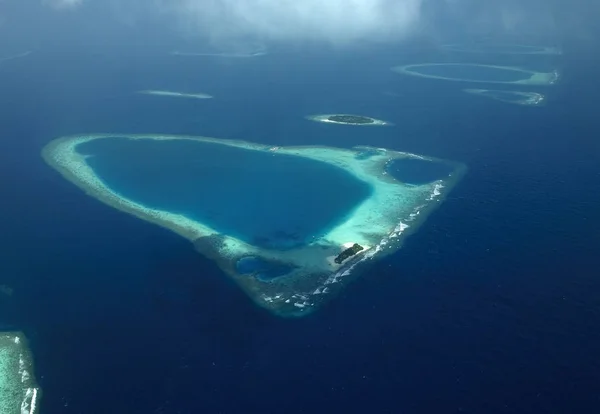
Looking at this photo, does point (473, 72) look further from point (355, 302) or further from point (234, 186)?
point (355, 302)

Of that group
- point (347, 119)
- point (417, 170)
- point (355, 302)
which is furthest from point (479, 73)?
point (355, 302)

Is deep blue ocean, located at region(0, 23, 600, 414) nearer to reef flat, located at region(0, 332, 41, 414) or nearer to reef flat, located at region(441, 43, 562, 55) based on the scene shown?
reef flat, located at region(0, 332, 41, 414)

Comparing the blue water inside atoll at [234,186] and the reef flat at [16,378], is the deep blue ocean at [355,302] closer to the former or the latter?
the reef flat at [16,378]

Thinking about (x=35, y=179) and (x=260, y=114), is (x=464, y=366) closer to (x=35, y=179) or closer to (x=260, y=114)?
(x=35, y=179)

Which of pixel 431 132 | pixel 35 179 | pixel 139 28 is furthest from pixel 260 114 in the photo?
pixel 139 28

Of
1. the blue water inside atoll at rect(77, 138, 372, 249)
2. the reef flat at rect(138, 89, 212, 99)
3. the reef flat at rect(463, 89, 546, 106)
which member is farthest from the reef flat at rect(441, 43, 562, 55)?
the blue water inside atoll at rect(77, 138, 372, 249)
